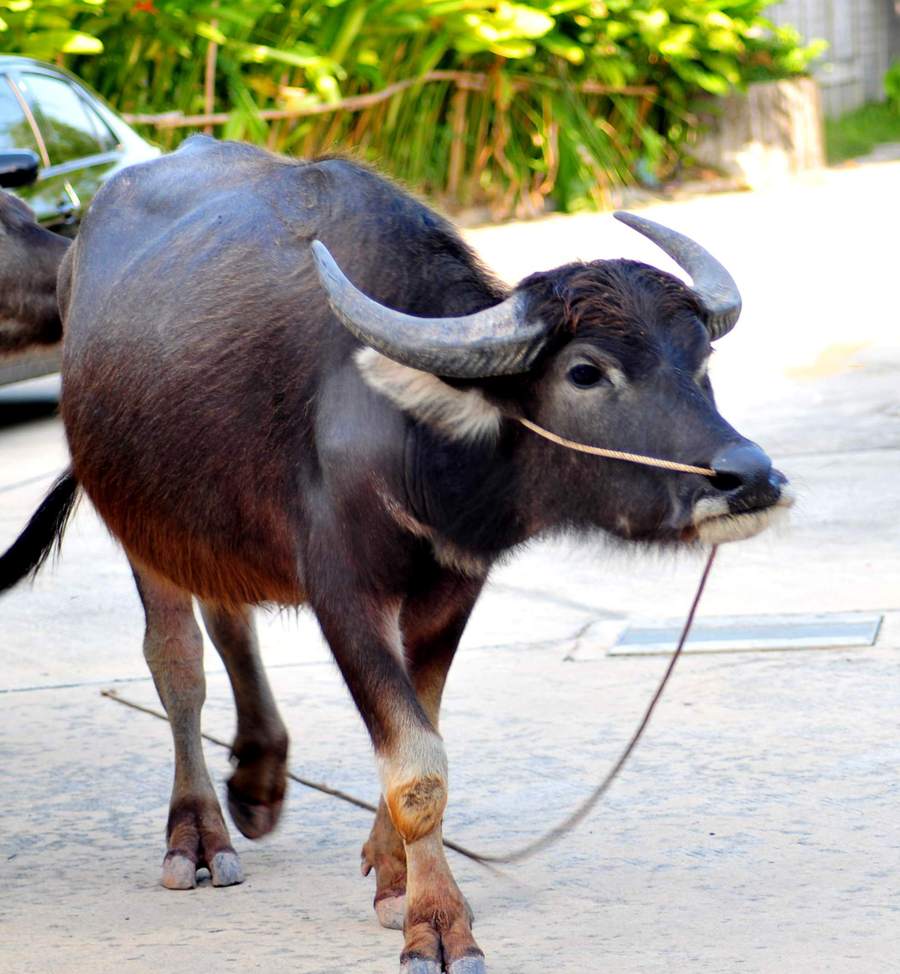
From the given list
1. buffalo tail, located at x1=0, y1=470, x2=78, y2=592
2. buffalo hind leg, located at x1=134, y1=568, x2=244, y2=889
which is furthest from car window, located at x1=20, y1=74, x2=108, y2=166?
buffalo hind leg, located at x1=134, y1=568, x2=244, y2=889

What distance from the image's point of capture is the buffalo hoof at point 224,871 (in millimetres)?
3924

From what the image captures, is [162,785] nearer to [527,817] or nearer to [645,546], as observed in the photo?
[527,817]

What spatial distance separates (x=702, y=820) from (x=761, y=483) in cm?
120

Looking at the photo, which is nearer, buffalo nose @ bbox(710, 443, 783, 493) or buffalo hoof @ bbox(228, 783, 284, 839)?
buffalo nose @ bbox(710, 443, 783, 493)

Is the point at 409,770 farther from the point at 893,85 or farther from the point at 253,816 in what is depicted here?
the point at 893,85

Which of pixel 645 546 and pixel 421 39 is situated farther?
pixel 421 39

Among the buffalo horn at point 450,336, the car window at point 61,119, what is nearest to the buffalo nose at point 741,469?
the buffalo horn at point 450,336

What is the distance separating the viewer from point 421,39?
52.9 feet

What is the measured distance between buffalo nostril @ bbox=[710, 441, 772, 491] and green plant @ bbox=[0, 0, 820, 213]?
11225mm

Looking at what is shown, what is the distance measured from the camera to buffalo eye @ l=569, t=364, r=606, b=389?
320 centimetres

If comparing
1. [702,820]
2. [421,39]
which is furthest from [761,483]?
[421,39]

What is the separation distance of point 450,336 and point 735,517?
59 cm

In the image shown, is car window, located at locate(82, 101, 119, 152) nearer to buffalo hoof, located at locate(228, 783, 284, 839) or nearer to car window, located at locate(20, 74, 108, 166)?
car window, located at locate(20, 74, 108, 166)

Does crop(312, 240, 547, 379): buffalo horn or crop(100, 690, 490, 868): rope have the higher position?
crop(312, 240, 547, 379): buffalo horn
